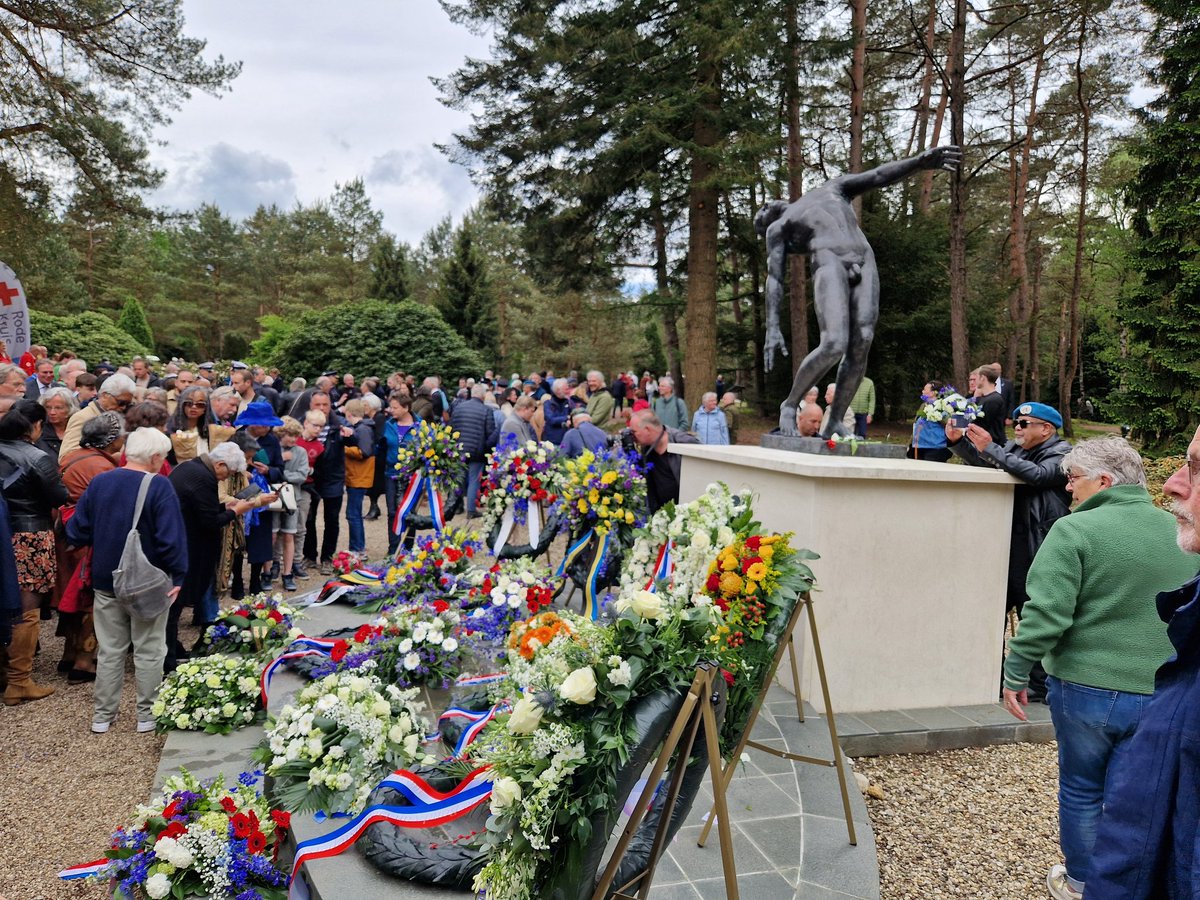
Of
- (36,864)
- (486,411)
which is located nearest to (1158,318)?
(486,411)

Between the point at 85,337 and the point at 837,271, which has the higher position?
the point at 837,271

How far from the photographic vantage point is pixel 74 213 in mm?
16547

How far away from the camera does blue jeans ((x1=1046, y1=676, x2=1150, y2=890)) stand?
9.08 ft

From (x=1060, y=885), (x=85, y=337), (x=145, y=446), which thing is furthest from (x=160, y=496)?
(x=85, y=337)

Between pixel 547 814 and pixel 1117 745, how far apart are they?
2345mm

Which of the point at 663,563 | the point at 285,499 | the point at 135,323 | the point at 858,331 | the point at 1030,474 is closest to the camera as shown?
the point at 663,563

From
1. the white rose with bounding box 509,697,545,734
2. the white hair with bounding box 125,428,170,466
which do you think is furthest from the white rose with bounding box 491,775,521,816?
Answer: the white hair with bounding box 125,428,170,466

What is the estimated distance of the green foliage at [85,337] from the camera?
23125mm

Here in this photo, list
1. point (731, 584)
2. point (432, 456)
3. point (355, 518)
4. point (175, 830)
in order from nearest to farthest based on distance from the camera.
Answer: point (731, 584)
point (175, 830)
point (432, 456)
point (355, 518)

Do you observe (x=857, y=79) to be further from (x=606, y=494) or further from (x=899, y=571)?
(x=899, y=571)

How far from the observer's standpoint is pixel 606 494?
5820 mm

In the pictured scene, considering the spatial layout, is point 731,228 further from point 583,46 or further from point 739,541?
point 739,541

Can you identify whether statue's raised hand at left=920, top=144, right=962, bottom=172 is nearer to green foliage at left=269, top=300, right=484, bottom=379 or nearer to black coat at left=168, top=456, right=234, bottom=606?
black coat at left=168, top=456, right=234, bottom=606

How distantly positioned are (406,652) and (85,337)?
997 inches
